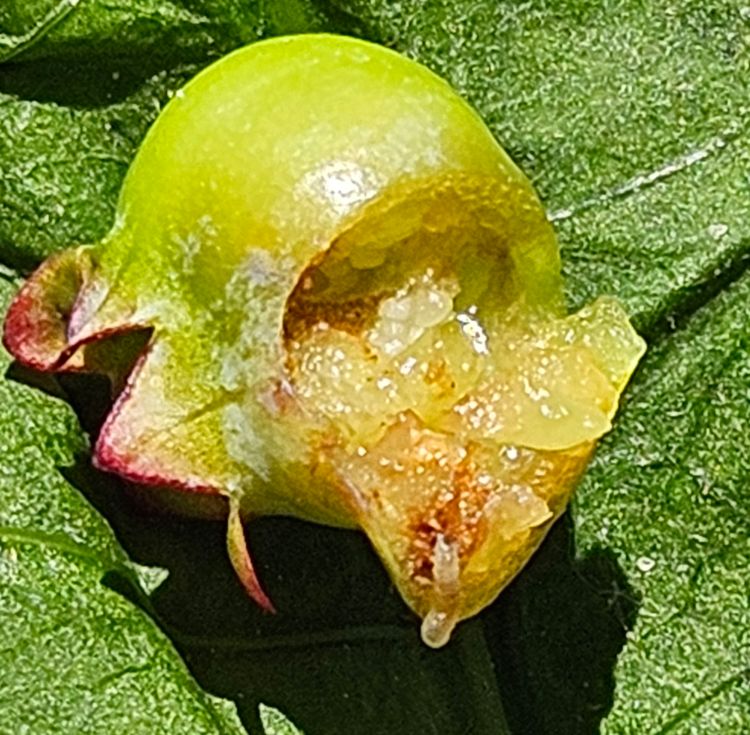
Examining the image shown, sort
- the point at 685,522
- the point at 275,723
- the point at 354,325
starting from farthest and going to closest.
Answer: the point at 685,522 < the point at 275,723 < the point at 354,325

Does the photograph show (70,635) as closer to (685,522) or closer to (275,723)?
(275,723)

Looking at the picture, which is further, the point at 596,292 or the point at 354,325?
the point at 596,292

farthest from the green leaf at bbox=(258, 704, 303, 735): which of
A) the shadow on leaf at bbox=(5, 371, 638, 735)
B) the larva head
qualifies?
the larva head

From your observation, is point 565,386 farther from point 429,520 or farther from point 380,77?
point 380,77

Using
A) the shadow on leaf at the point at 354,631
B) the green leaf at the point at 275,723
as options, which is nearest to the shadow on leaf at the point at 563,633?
the shadow on leaf at the point at 354,631

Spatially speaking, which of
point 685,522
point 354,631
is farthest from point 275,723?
point 685,522

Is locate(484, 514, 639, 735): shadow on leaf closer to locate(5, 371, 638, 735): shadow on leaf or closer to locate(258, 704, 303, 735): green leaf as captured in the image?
locate(5, 371, 638, 735): shadow on leaf
